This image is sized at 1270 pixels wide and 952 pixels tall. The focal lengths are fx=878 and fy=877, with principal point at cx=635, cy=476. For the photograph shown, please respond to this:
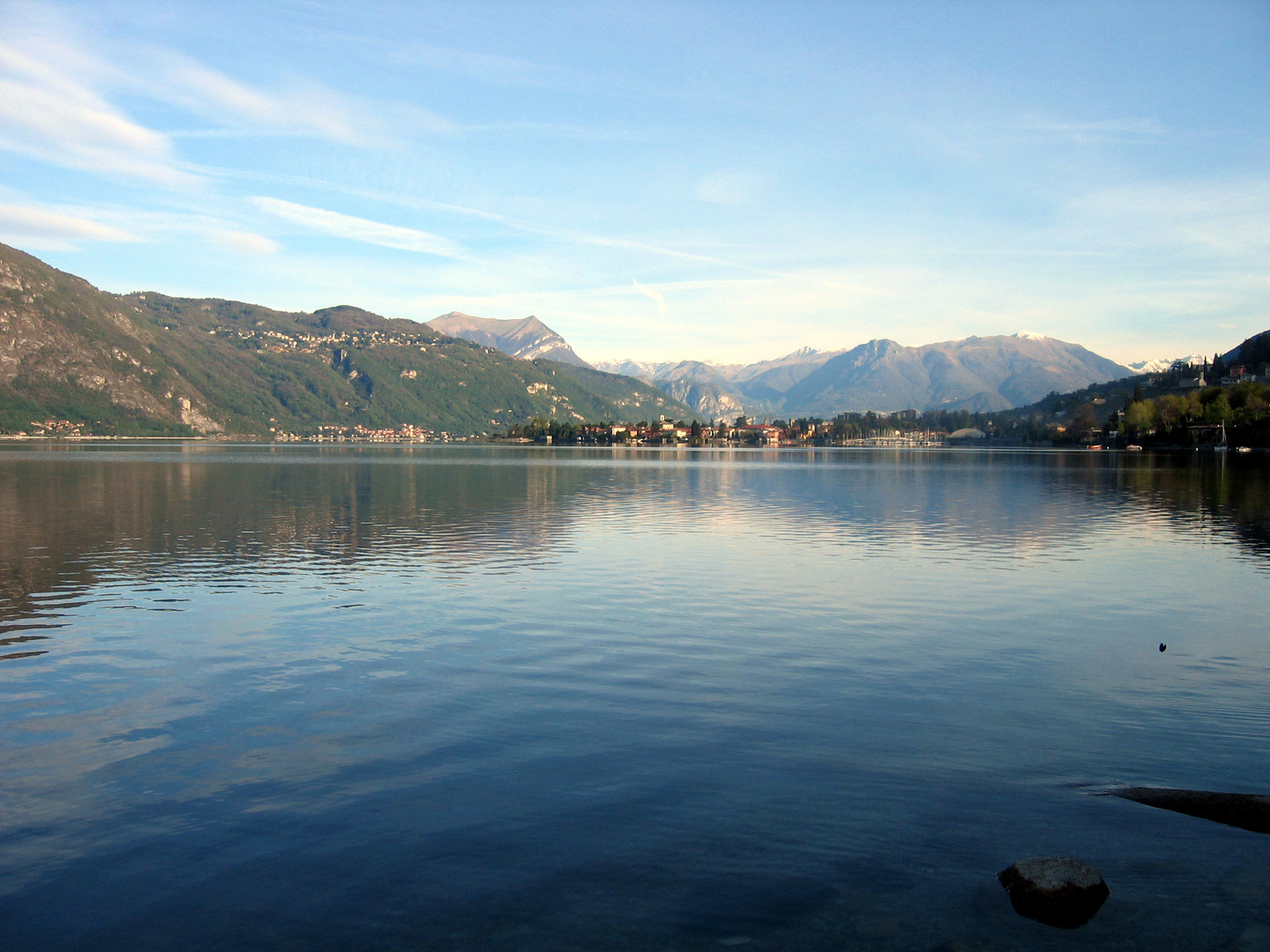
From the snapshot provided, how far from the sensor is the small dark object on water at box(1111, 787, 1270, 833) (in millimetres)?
11953

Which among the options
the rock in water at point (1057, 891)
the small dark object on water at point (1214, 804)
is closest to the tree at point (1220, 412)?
the small dark object on water at point (1214, 804)

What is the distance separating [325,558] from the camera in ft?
117

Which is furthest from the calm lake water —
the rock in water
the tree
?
the tree

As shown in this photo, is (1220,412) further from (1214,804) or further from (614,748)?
(614,748)

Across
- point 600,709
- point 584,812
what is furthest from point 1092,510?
point 584,812

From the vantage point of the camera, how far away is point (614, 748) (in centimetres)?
1452

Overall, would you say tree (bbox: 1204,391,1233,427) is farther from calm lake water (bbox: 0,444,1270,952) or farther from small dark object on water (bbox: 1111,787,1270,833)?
small dark object on water (bbox: 1111,787,1270,833)

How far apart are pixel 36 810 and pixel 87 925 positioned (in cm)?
344

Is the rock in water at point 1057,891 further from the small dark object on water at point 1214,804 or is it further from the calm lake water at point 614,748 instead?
the small dark object on water at point 1214,804

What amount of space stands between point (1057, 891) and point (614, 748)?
692 centimetres

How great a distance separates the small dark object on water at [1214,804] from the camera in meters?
12.0

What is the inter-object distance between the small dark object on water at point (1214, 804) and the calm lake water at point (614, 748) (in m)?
0.23

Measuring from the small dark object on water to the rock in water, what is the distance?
303 centimetres

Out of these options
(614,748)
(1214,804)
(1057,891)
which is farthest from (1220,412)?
(1057,891)
